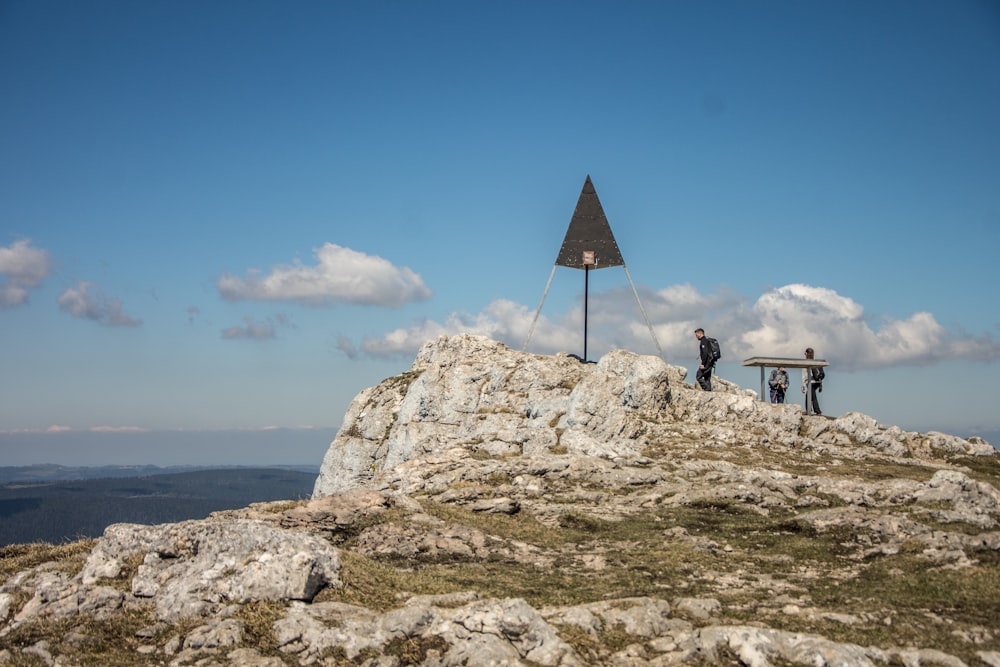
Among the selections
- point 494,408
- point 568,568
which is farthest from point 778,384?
point 568,568

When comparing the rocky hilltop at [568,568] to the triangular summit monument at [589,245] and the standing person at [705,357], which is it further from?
the triangular summit monument at [589,245]

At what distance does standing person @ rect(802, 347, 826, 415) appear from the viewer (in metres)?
46.5

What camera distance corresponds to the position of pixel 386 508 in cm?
2656

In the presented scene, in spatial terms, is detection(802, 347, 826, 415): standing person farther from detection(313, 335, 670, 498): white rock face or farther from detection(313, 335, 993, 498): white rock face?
detection(313, 335, 670, 498): white rock face

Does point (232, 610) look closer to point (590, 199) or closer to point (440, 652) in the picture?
point (440, 652)

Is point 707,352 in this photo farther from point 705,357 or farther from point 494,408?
point 494,408

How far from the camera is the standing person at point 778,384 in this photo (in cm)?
4797

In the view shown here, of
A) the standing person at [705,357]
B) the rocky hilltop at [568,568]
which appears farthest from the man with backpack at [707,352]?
the rocky hilltop at [568,568]

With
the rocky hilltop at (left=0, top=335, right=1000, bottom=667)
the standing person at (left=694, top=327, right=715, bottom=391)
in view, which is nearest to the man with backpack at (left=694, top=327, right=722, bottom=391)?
the standing person at (left=694, top=327, right=715, bottom=391)

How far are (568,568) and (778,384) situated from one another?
102 feet

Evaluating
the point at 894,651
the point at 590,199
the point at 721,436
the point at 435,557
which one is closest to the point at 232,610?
the point at 435,557

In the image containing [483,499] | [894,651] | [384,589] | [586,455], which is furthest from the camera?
[586,455]

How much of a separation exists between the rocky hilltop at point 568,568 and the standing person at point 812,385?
6.29 metres

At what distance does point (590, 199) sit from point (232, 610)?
39.7 meters
